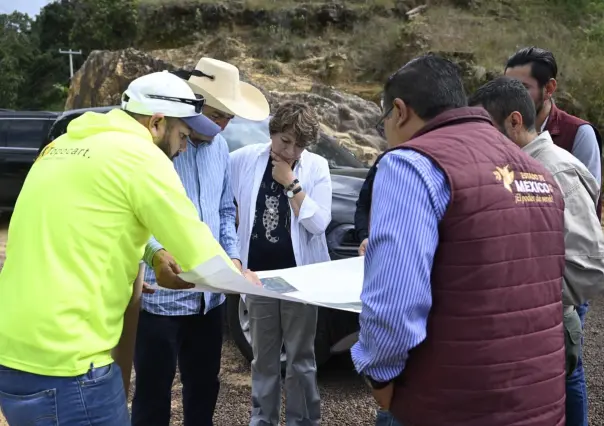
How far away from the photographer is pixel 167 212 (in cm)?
192

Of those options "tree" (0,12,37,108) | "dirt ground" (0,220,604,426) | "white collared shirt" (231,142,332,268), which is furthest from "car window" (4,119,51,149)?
"tree" (0,12,37,108)

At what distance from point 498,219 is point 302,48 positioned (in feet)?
55.7

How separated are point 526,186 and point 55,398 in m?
1.54

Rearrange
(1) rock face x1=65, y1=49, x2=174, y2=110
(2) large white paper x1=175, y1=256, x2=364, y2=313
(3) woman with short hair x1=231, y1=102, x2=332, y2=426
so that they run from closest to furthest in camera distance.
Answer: (2) large white paper x1=175, y1=256, x2=364, y2=313 < (3) woman with short hair x1=231, y1=102, x2=332, y2=426 < (1) rock face x1=65, y1=49, x2=174, y2=110

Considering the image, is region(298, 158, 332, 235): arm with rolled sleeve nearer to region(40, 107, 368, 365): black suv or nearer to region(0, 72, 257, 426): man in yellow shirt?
region(40, 107, 368, 365): black suv

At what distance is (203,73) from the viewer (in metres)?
3.42

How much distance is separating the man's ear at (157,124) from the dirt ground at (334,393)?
2.51 m

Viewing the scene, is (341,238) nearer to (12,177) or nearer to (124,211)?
(124,211)

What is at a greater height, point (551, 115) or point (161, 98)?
point (161, 98)

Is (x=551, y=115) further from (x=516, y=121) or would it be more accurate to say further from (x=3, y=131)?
(x=3, y=131)

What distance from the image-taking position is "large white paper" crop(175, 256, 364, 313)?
6.71 ft

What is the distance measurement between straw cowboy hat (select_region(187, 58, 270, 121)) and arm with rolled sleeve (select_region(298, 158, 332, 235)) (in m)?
0.48

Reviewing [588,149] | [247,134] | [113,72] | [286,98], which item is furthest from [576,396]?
[113,72]

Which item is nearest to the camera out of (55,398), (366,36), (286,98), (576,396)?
(55,398)
